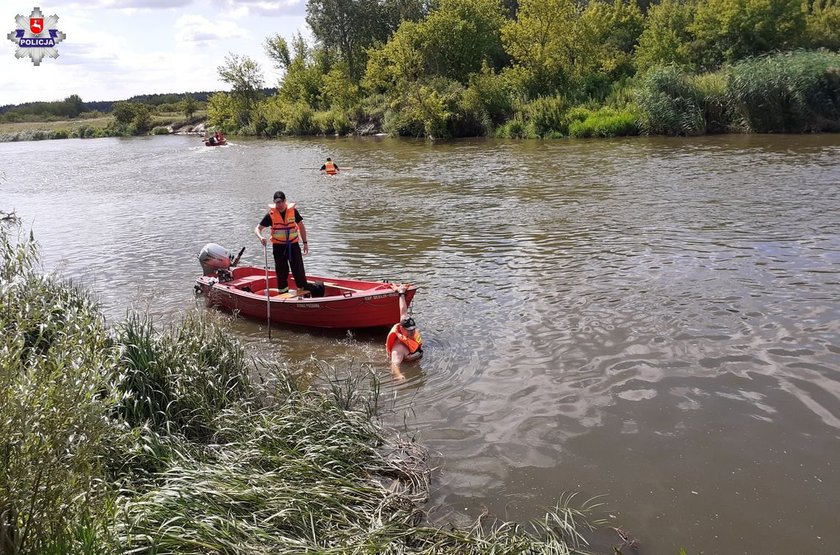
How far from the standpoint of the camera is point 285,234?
1014 centimetres

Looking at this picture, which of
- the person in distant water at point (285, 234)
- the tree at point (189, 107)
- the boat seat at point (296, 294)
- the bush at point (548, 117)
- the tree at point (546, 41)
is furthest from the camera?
the tree at point (189, 107)

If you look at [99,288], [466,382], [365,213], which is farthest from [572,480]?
[365,213]

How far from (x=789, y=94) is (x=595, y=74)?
11076mm

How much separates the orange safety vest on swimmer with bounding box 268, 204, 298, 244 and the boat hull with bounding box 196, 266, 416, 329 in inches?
34.4

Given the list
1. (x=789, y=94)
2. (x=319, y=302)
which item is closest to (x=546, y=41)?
(x=789, y=94)

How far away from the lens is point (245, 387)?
6863 millimetres

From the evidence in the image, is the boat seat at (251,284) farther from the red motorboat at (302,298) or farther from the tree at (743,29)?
the tree at (743,29)

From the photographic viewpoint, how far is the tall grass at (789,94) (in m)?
27.6

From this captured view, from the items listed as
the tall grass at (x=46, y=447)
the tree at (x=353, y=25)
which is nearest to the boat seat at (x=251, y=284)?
the tall grass at (x=46, y=447)

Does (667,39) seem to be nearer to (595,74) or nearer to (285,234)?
(595,74)

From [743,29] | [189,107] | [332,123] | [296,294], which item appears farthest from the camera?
[189,107]

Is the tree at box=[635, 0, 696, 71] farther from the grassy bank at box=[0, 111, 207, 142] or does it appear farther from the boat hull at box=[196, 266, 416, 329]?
the grassy bank at box=[0, 111, 207, 142]

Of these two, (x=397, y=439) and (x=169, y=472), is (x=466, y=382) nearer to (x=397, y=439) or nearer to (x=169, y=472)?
(x=397, y=439)

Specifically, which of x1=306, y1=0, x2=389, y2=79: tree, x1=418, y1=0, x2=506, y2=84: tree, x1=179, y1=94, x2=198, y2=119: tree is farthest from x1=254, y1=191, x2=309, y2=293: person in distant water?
x1=179, y1=94, x2=198, y2=119: tree
